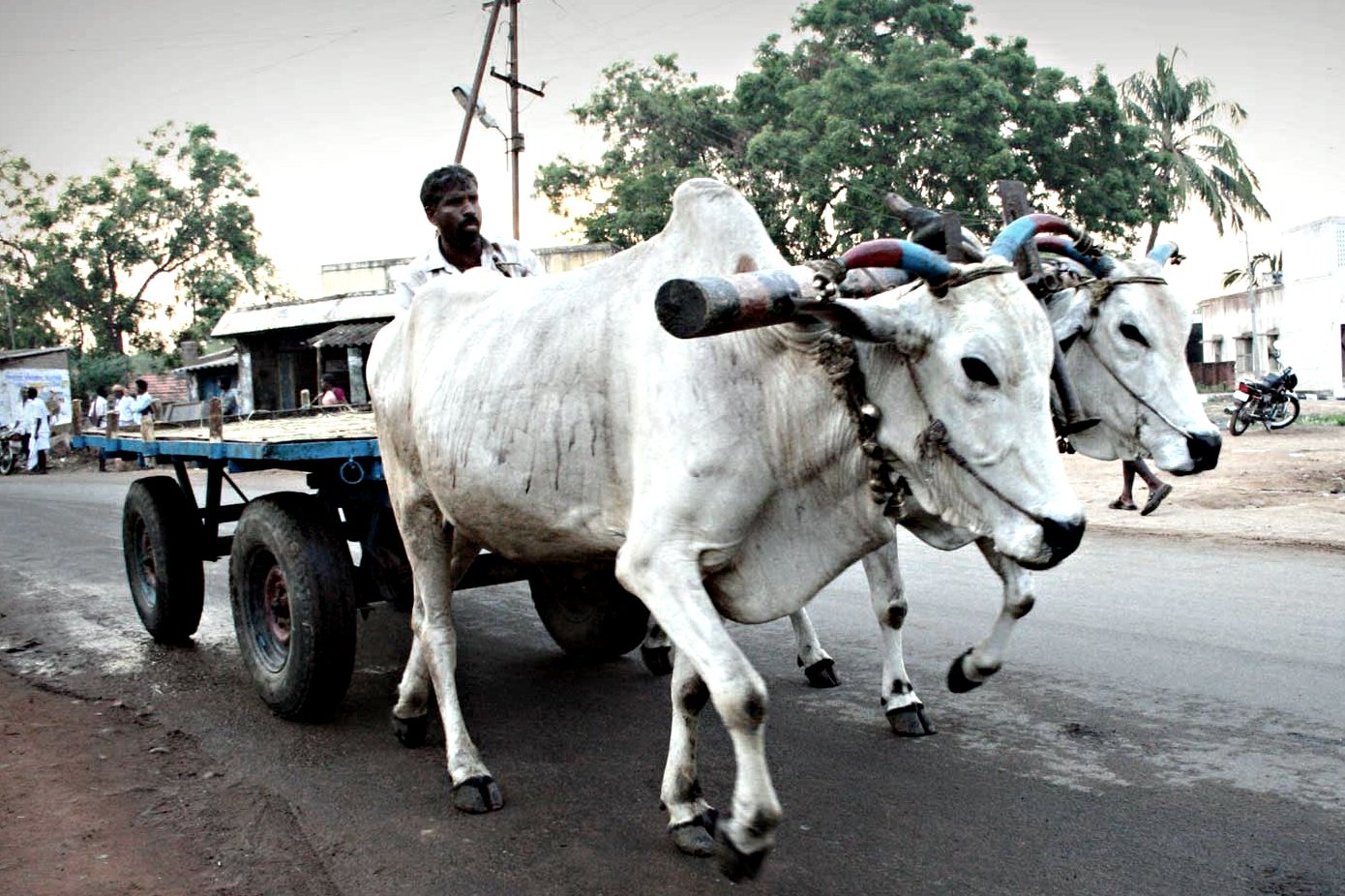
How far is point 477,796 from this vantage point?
140 inches

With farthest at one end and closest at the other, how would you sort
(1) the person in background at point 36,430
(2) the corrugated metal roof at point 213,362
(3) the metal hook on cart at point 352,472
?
(2) the corrugated metal roof at point 213,362 < (1) the person in background at point 36,430 < (3) the metal hook on cart at point 352,472

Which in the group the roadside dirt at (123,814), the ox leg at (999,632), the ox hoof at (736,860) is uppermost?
the ox leg at (999,632)

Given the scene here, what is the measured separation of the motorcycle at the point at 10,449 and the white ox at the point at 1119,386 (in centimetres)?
2298

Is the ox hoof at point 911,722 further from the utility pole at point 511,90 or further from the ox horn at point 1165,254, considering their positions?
the utility pole at point 511,90

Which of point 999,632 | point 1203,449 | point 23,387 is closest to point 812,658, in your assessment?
point 999,632

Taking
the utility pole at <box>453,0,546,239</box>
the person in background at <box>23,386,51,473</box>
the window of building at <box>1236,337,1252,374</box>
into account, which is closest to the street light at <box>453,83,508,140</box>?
the utility pole at <box>453,0,546,239</box>

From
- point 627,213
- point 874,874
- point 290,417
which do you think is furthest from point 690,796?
point 627,213

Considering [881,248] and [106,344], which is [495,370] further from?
[106,344]

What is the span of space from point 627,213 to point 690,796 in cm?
2196

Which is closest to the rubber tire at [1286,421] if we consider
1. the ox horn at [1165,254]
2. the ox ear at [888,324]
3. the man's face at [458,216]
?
the ox horn at [1165,254]

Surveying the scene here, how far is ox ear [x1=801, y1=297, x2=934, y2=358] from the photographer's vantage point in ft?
8.59

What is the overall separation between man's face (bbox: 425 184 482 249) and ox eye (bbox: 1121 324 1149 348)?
279 cm

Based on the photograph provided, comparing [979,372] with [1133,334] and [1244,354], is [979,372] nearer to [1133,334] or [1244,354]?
[1133,334]

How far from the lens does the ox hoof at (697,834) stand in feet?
10.3
